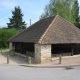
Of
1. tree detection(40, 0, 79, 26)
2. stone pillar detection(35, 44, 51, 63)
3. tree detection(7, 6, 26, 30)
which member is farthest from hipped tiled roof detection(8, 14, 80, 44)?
tree detection(7, 6, 26, 30)

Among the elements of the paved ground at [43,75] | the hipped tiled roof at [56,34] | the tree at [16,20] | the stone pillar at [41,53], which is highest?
the tree at [16,20]

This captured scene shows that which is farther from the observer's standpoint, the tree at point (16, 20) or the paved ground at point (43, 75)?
the tree at point (16, 20)

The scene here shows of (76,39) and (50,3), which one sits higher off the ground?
(50,3)

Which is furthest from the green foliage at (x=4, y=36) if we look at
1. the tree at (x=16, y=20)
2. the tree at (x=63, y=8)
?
the tree at (x=16, y=20)

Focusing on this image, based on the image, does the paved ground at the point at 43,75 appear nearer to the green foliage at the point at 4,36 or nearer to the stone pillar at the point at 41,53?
the stone pillar at the point at 41,53

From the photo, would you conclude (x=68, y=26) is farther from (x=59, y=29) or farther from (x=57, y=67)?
(x=57, y=67)

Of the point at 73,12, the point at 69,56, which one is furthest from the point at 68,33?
the point at 73,12

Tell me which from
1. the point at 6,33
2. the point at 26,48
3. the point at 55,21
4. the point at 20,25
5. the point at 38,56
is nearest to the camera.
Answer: the point at 38,56

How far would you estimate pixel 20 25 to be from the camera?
178 feet

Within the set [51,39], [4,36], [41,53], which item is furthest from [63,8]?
[41,53]

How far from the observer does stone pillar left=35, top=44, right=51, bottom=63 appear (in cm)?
1666

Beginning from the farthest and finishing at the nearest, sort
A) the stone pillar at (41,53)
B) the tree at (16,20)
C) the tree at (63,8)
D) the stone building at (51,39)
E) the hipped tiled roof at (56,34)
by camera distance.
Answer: the tree at (16,20)
the tree at (63,8)
the hipped tiled roof at (56,34)
the stone building at (51,39)
the stone pillar at (41,53)

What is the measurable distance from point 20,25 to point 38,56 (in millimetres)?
38131

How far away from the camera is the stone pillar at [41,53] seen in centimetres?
1666
